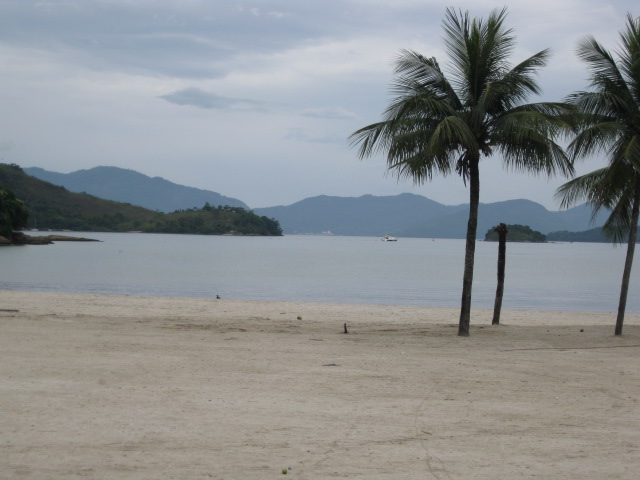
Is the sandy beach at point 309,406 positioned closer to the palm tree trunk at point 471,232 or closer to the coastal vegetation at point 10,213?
the palm tree trunk at point 471,232

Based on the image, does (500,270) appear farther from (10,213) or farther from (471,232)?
(10,213)

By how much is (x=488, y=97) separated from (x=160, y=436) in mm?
11539

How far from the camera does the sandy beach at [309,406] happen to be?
20.7 feet

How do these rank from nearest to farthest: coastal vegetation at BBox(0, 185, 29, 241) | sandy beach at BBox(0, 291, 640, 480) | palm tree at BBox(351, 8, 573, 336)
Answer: sandy beach at BBox(0, 291, 640, 480) → palm tree at BBox(351, 8, 573, 336) → coastal vegetation at BBox(0, 185, 29, 241)

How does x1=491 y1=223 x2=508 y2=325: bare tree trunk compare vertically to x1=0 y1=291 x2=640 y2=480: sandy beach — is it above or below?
above

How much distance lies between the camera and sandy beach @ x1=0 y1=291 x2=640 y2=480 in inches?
248

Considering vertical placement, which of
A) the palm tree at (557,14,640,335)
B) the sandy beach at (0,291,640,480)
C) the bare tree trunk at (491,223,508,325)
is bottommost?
the sandy beach at (0,291,640,480)

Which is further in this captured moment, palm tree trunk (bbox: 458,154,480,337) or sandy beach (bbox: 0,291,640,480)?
palm tree trunk (bbox: 458,154,480,337)

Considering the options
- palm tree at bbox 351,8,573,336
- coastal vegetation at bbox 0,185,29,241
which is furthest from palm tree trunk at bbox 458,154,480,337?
coastal vegetation at bbox 0,185,29,241

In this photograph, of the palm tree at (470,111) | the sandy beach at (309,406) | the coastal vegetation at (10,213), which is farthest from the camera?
the coastal vegetation at (10,213)

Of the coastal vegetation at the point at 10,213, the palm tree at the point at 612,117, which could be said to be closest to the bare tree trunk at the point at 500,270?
the palm tree at the point at 612,117

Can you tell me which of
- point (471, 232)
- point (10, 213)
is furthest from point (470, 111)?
point (10, 213)

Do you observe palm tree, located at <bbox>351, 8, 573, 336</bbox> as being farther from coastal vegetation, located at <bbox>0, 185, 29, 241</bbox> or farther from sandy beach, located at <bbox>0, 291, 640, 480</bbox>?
coastal vegetation, located at <bbox>0, 185, 29, 241</bbox>

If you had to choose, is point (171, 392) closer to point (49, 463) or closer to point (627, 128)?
point (49, 463)
